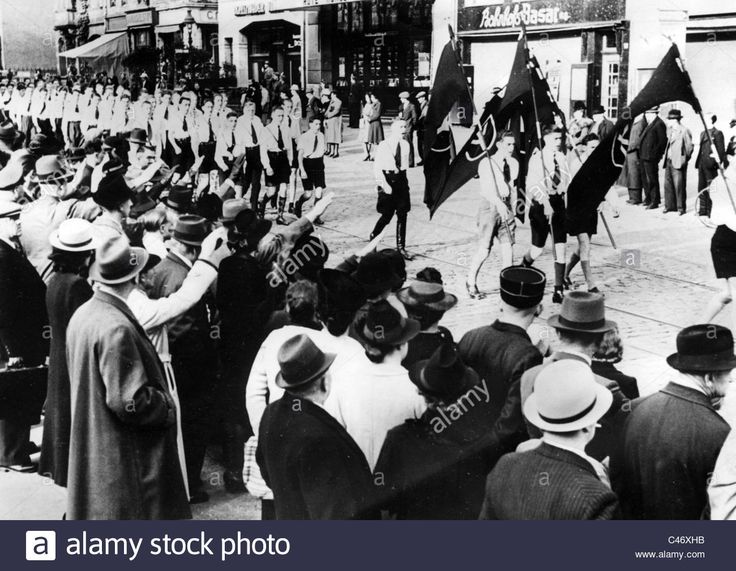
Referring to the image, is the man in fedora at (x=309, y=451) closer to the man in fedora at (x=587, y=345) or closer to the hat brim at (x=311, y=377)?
the hat brim at (x=311, y=377)

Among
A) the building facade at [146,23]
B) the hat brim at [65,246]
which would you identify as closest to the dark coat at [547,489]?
the hat brim at [65,246]

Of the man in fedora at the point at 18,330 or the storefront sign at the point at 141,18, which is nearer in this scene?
the man in fedora at the point at 18,330

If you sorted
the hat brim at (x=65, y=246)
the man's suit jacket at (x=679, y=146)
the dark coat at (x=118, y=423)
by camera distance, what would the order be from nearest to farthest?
1. the dark coat at (x=118, y=423)
2. the hat brim at (x=65, y=246)
3. the man's suit jacket at (x=679, y=146)

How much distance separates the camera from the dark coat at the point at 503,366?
3.66m

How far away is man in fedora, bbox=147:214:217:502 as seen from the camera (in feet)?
15.5

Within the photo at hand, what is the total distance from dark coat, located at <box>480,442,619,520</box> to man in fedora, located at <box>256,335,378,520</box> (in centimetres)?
50

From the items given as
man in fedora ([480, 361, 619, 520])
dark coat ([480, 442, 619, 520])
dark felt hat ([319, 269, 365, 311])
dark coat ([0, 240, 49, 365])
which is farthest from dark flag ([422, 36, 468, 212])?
dark coat ([480, 442, 619, 520])

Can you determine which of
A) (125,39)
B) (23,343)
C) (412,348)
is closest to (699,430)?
(412,348)

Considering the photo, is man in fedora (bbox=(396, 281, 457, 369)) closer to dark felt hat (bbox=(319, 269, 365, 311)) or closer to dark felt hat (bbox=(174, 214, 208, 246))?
dark felt hat (bbox=(319, 269, 365, 311))

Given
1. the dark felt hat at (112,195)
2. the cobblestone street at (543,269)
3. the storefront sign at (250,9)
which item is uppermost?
the storefront sign at (250,9)

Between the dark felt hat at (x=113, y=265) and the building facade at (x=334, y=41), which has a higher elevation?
the building facade at (x=334, y=41)

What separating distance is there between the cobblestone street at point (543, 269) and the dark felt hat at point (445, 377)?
176 centimetres

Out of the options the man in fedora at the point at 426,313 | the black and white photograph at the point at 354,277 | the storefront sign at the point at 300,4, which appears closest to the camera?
the black and white photograph at the point at 354,277

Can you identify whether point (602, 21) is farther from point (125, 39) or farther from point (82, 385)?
point (82, 385)
